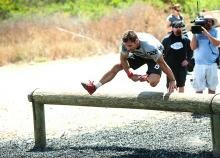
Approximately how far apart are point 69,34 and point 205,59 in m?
9.55

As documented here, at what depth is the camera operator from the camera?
8266mm

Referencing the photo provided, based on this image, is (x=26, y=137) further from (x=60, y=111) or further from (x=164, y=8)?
(x=164, y=8)

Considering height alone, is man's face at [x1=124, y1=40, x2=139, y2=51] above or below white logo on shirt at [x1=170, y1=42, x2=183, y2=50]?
above

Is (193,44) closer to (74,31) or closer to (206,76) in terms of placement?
(206,76)

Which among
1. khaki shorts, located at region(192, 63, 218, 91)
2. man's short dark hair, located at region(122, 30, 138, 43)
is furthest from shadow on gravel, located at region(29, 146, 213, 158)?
khaki shorts, located at region(192, 63, 218, 91)

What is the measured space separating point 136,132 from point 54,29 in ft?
35.2

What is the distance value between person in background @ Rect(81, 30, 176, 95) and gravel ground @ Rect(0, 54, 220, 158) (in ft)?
0.97

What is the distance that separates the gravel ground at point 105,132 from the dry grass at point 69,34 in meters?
4.34

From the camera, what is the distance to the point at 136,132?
7.65 metres

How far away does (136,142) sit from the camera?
7055mm

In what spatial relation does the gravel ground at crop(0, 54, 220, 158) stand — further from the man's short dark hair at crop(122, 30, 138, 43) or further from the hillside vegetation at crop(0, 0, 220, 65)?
the hillside vegetation at crop(0, 0, 220, 65)

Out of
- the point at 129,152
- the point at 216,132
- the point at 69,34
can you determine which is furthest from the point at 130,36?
the point at 69,34

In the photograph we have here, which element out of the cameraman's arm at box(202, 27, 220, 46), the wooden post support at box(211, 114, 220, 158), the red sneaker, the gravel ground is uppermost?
the cameraman's arm at box(202, 27, 220, 46)

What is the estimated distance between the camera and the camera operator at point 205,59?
8.27 m
